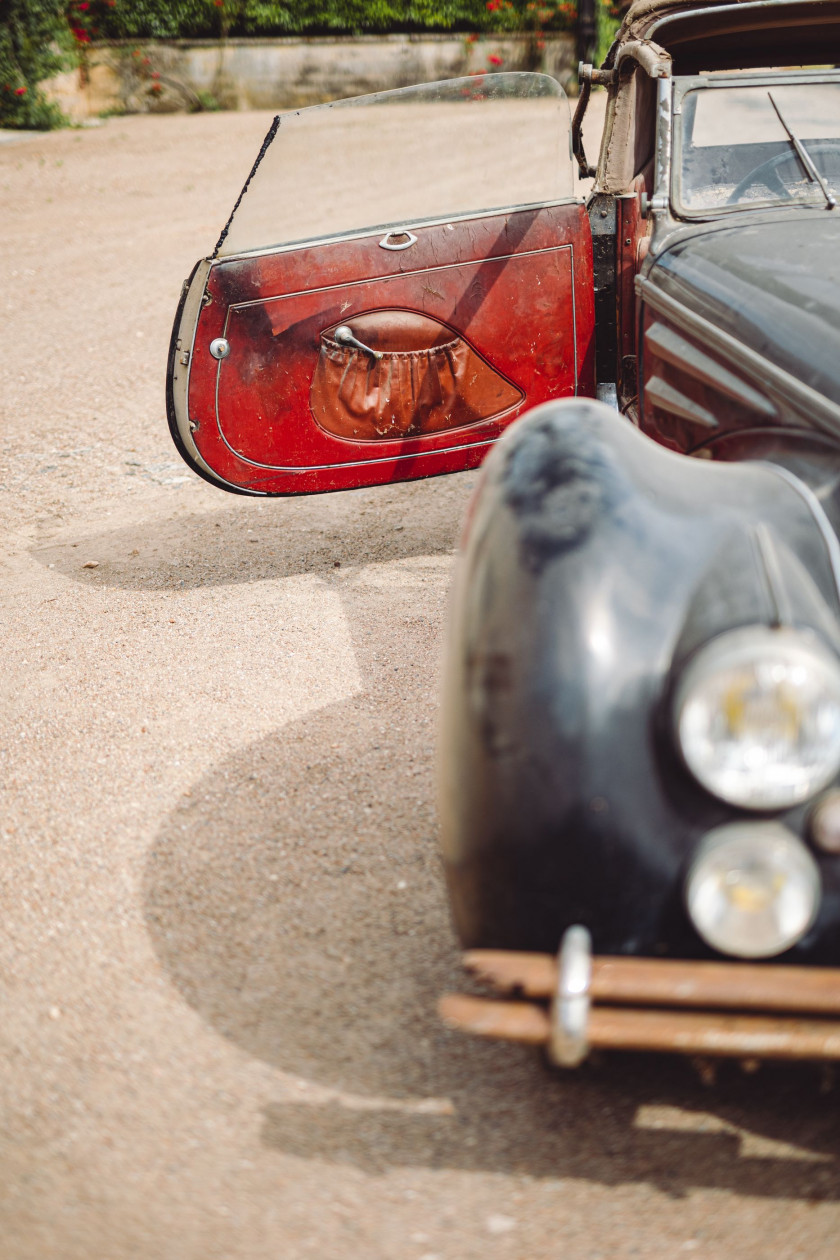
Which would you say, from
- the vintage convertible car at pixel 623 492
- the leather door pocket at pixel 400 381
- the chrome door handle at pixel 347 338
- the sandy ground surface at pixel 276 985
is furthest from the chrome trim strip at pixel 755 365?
the sandy ground surface at pixel 276 985

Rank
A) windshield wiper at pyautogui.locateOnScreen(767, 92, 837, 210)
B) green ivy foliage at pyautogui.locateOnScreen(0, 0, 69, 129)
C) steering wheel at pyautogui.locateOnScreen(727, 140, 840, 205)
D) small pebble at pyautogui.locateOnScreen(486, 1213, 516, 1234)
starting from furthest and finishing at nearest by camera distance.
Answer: green ivy foliage at pyautogui.locateOnScreen(0, 0, 69, 129) < steering wheel at pyautogui.locateOnScreen(727, 140, 840, 205) < windshield wiper at pyautogui.locateOnScreen(767, 92, 837, 210) < small pebble at pyautogui.locateOnScreen(486, 1213, 516, 1234)

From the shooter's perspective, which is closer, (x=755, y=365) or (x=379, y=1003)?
(x=379, y=1003)

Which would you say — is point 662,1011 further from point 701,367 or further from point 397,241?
point 397,241

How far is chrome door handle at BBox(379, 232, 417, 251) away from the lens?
359 centimetres

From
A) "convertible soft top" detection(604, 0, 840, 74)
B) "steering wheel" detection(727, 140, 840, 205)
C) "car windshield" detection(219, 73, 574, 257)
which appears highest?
"convertible soft top" detection(604, 0, 840, 74)

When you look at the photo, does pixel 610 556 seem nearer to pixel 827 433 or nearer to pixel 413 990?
pixel 827 433

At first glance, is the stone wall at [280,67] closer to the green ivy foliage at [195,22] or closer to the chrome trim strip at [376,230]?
the green ivy foliage at [195,22]

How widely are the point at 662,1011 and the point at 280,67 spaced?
1967cm

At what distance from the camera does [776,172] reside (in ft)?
10.4

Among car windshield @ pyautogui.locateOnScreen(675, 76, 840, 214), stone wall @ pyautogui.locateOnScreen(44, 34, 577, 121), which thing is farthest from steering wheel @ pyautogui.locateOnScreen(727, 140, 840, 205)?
stone wall @ pyautogui.locateOnScreen(44, 34, 577, 121)

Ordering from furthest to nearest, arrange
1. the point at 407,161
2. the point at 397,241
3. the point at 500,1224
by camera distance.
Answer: the point at 407,161 < the point at 397,241 < the point at 500,1224

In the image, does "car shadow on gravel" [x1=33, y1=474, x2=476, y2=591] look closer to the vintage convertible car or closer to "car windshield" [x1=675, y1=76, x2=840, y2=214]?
the vintage convertible car

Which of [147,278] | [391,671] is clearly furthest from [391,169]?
[391,671]

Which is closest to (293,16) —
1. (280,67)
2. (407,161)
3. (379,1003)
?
(280,67)
